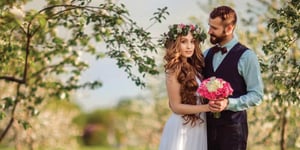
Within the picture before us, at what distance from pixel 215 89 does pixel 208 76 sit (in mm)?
527

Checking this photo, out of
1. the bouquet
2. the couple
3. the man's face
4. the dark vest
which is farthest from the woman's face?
the bouquet

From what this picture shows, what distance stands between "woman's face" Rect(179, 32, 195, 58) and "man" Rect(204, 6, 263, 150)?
202mm

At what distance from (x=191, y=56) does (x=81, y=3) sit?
2.04 meters

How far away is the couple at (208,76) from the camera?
6.12m

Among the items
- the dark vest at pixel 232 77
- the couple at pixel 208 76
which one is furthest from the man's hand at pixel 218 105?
the dark vest at pixel 232 77

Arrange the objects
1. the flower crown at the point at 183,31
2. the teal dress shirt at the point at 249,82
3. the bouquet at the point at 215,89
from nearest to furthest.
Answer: the bouquet at the point at 215,89
the teal dress shirt at the point at 249,82
the flower crown at the point at 183,31

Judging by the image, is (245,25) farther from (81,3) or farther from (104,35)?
(81,3)

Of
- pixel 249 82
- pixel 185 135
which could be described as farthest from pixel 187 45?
pixel 185 135

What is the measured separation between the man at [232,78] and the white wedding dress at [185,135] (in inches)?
3.1

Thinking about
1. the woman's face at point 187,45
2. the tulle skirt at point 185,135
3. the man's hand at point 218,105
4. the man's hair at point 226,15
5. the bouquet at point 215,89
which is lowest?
the tulle skirt at point 185,135

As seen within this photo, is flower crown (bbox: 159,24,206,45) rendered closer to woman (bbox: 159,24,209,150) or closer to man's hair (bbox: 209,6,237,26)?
woman (bbox: 159,24,209,150)

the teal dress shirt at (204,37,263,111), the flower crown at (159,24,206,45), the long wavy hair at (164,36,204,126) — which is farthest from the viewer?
the flower crown at (159,24,206,45)

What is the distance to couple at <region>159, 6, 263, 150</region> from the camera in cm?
612

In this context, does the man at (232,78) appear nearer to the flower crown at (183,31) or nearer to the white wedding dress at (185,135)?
the white wedding dress at (185,135)
